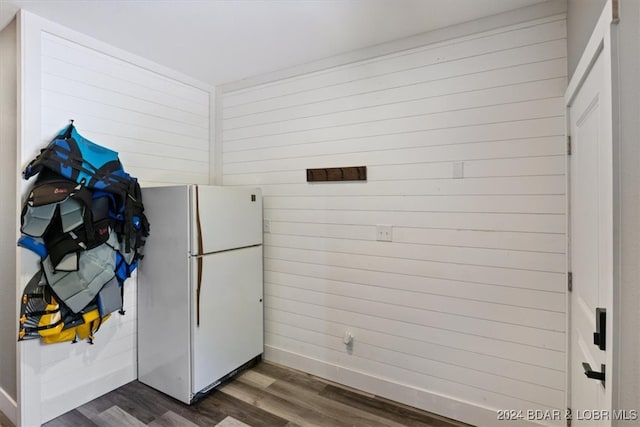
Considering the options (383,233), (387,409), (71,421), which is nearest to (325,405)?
(387,409)

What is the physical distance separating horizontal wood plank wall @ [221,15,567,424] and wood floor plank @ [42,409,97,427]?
141 cm

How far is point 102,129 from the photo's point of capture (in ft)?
7.71

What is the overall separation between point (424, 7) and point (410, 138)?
0.81 m

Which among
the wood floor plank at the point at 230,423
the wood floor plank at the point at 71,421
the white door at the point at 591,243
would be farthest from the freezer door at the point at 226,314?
the white door at the point at 591,243

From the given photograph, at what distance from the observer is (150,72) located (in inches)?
105

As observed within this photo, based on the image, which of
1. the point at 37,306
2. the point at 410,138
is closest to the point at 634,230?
the point at 410,138

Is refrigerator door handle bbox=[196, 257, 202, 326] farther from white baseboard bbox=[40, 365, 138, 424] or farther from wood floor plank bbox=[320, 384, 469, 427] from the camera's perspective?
wood floor plank bbox=[320, 384, 469, 427]

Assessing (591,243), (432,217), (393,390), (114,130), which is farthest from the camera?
(114,130)

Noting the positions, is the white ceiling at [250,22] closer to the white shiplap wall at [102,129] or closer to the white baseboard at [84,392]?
the white shiplap wall at [102,129]

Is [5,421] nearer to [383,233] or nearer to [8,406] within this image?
[8,406]

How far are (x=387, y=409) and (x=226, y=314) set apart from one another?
1.42 m

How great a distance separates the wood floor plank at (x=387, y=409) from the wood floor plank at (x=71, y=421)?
1634mm

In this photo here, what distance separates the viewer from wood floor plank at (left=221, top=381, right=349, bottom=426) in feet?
6.81

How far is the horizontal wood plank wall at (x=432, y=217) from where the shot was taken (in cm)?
186
